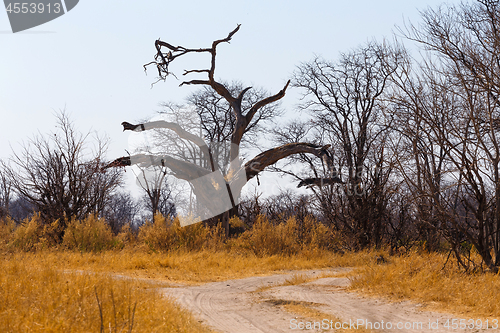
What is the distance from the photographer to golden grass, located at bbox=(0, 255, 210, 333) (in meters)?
3.76

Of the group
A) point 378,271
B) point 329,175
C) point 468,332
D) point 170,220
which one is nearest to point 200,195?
point 170,220

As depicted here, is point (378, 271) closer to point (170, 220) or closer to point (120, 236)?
point (170, 220)

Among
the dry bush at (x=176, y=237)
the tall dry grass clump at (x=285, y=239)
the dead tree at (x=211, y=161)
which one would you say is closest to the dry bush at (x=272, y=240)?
the tall dry grass clump at (x=285, y=239)

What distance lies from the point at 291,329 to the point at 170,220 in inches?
403

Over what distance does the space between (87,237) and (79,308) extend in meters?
9.53

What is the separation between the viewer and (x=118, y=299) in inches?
184

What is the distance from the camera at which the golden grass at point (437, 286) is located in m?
5.04

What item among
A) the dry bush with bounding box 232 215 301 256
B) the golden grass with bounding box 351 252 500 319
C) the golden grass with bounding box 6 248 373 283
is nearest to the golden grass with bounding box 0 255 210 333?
the golden grass with bounding box 351 252 500 319

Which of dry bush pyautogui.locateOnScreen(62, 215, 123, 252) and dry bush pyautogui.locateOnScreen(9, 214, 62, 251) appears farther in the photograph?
dry bush pyautogui.locateOnScreen(62, 215, 123, 252)

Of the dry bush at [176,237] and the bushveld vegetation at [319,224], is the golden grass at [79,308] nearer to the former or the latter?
the bushveld vegetation at [319,224]

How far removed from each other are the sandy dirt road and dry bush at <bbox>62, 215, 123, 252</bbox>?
651cm

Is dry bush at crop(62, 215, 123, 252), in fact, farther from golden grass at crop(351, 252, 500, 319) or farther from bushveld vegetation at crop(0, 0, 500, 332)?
golden grass at crop(351, 252, 500, 319)

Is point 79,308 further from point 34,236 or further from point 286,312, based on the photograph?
point 34,236

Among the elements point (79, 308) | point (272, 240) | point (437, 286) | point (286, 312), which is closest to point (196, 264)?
point (272, 240)
